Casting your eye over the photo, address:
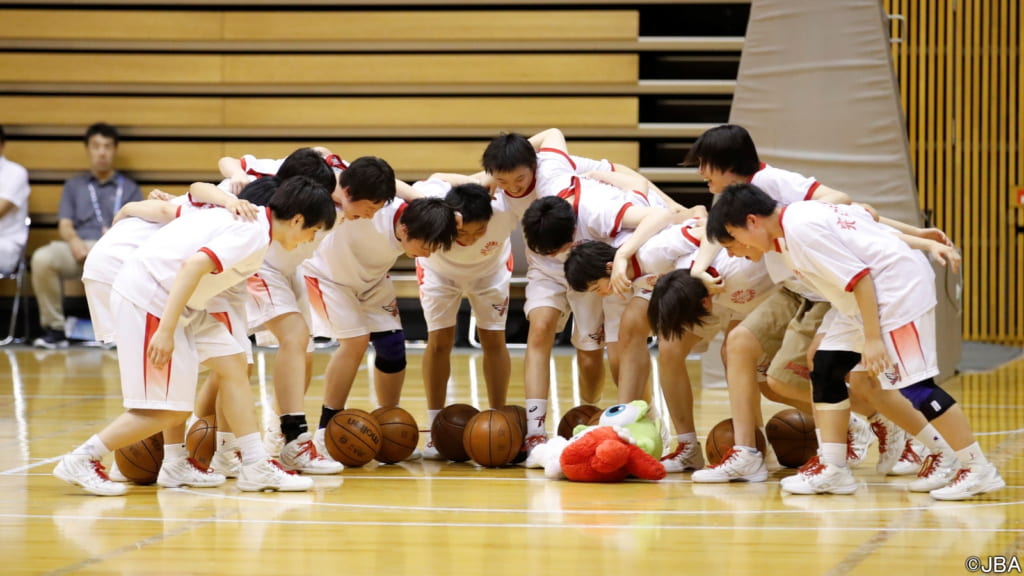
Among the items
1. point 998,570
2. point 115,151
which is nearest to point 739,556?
point 998,570

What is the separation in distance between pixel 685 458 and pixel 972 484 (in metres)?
1.23

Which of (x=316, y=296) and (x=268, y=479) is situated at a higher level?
(x=316, y=296)

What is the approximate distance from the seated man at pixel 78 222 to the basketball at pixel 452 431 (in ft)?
20.1

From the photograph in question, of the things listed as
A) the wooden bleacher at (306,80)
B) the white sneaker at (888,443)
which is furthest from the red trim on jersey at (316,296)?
the wooden bleacher at (306,80)

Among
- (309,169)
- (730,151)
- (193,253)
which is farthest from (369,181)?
(730,151)

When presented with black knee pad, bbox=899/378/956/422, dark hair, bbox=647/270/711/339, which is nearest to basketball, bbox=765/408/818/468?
dark hair, bbox=647/270/711/339

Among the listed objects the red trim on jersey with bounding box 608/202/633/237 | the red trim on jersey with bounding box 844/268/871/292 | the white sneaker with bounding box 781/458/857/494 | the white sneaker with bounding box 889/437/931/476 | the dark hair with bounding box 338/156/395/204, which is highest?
the dark hair with bounding box 338/156/395/204

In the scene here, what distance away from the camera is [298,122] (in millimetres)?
11367

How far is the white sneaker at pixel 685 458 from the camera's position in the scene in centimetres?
507

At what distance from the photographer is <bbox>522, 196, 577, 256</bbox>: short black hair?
5.16 meters

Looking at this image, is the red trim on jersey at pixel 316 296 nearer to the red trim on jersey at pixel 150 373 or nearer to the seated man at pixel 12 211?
the red trim on jersey at pixel 150 373

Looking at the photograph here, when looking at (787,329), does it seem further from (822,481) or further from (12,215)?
(12,215)

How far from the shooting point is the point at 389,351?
18.7ft

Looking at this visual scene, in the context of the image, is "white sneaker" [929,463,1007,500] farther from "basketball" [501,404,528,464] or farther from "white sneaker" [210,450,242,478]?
"white sneaker" [210,450,242,478]
